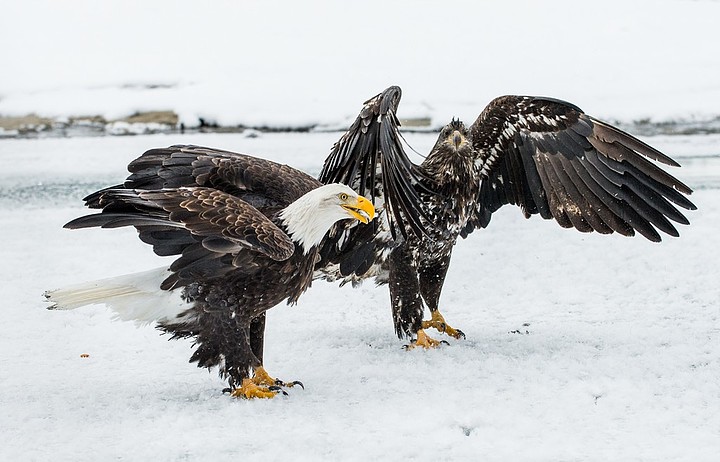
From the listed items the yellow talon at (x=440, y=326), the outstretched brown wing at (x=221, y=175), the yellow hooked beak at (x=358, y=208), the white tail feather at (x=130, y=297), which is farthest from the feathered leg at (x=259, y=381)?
the yellow talon at (x=440, y=326)

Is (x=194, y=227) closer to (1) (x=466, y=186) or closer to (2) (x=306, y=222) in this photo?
(2) (x=306, y=222)

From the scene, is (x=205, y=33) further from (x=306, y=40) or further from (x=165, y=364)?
(x=165, y=364)

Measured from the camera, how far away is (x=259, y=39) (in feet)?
57.2

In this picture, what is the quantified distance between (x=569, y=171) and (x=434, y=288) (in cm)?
95

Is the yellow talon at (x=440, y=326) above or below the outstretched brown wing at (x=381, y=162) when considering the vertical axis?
below

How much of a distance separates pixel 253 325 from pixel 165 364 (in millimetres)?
514

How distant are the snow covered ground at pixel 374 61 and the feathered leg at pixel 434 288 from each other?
27.3 ft

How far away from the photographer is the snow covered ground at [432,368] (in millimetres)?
3611

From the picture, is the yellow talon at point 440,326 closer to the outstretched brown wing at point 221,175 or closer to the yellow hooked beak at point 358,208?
the outstretched brown wing at point 221,175

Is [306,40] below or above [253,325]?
above

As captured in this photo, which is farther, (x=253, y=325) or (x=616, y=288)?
(x=616, y=288)

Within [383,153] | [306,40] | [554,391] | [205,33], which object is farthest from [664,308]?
[205,33]

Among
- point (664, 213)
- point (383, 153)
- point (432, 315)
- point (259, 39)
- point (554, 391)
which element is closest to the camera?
point (554, 391)

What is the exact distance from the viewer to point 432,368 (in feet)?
15.1
